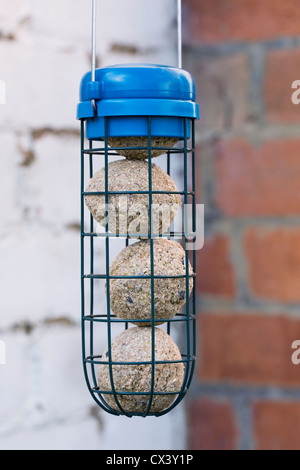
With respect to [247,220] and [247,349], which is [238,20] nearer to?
[247,220]

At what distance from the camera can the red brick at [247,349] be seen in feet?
3.84

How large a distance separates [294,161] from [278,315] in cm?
24

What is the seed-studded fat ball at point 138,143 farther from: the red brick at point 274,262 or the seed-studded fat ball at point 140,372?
the red brick at point 274,262

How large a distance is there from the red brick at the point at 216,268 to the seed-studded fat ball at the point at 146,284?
48 centimetres

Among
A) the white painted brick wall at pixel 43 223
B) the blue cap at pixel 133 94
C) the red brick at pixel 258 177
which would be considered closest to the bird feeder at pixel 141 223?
the blue cap at pixel 133 94

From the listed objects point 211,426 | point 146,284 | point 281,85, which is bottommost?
point 211,426

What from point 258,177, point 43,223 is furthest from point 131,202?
point 258,177

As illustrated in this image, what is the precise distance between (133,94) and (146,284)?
0.18m

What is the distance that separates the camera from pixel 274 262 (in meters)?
1.17

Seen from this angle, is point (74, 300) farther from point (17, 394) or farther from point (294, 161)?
point (294, 161)

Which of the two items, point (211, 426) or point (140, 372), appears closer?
point (140, 372)

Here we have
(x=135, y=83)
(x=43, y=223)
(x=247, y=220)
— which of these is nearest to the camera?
(x=135, y=83)

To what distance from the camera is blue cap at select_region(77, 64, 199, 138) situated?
2.30 ft
